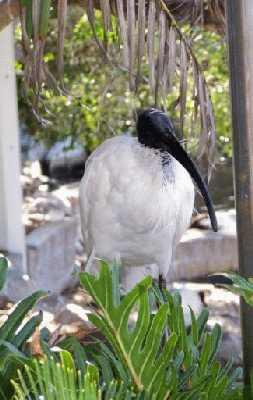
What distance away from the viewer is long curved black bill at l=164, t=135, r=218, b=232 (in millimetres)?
2861

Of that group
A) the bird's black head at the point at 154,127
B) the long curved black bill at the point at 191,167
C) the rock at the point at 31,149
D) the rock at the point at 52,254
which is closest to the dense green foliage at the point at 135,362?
the long curved black bill at the point at 191,167

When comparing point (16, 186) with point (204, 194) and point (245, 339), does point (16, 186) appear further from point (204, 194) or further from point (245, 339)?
point (245, 339)

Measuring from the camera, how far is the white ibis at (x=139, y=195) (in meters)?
3.59

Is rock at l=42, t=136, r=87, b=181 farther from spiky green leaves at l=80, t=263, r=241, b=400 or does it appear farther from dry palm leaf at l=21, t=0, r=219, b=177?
spiky green leaves at l=80, t=263, r=241, b=400

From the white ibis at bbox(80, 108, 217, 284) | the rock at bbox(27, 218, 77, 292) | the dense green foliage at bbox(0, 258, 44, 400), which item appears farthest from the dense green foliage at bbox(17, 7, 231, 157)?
the dense green foliage at bbox(0, 258, 44, 400)

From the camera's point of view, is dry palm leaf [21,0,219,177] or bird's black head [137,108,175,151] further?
bird's black head [137,108,175,151]

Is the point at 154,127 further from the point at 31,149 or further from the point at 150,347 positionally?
the point at 31,149

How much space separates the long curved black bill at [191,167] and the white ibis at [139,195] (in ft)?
0.10

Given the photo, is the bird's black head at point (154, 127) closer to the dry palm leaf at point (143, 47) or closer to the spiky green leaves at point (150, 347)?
the dry palm leaf at point (143, 47)

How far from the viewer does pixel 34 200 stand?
24.3 ft

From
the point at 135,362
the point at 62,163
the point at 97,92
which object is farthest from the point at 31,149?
the point at 135,362

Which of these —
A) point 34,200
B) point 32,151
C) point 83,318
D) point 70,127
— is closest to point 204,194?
point 83,318

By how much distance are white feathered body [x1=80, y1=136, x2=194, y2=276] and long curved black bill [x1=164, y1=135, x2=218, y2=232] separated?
1.06 ft

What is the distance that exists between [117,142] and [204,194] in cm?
90
